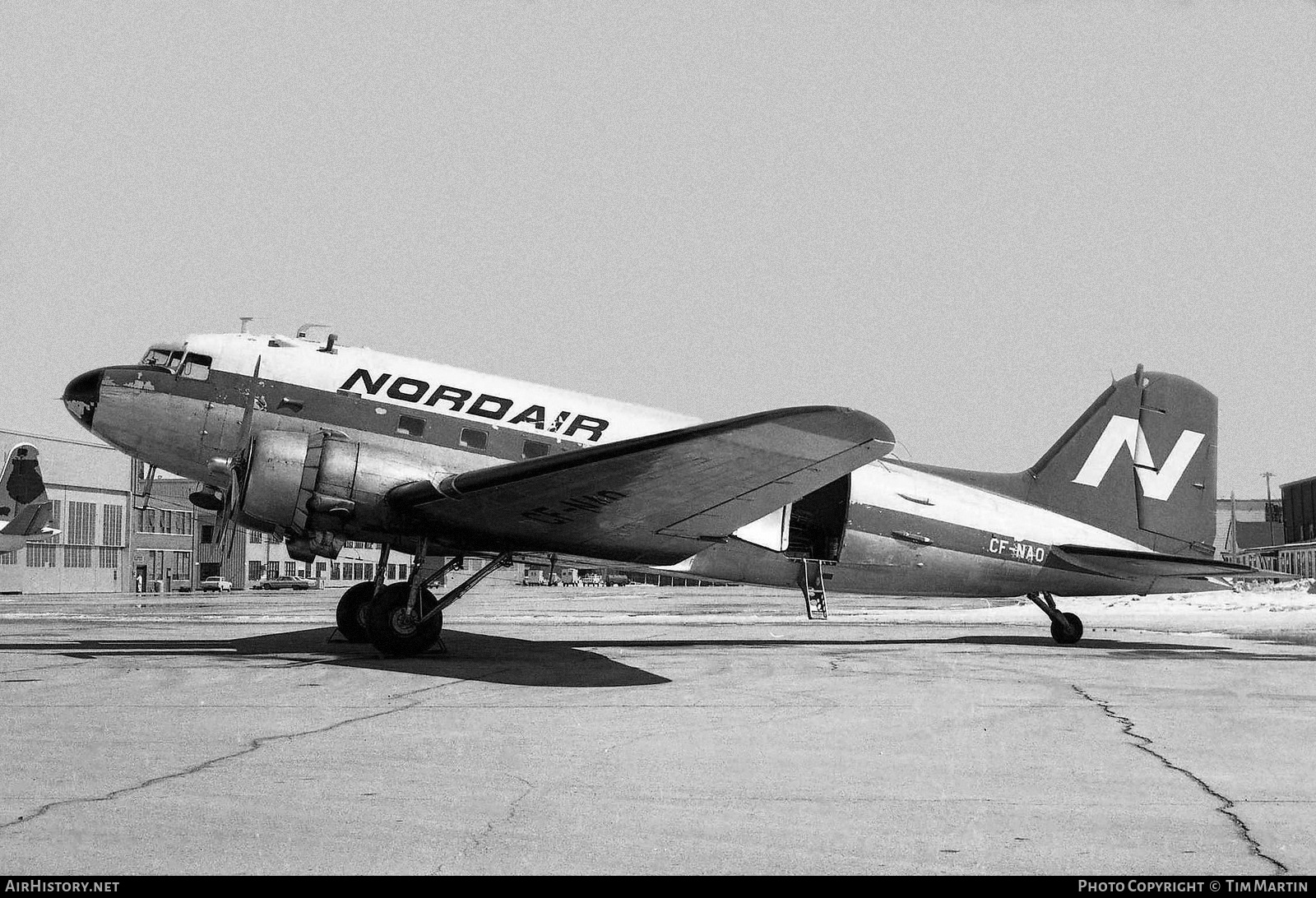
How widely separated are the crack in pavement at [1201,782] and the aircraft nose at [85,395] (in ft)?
47.8

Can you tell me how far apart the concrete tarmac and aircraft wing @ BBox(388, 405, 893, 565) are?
5.79ft

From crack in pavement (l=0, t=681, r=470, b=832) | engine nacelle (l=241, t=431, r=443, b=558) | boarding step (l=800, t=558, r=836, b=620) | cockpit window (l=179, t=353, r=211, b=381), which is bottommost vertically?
crack in pavement (l=0, t=681, r=470, b=832)

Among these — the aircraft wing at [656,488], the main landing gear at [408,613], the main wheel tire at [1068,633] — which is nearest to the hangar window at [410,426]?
the aircraft wing at [656,488]

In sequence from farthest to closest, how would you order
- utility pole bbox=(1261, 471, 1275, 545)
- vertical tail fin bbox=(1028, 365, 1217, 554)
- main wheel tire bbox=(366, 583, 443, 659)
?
1. utility pole bbox=(1261, 471, 1275, 545)
2. vertical tail fin bbox=(1028, 365, 1217, 554)
3. main wheel tire bbox=(366, 583, 443, 659)

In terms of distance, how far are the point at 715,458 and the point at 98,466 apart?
3002 inches

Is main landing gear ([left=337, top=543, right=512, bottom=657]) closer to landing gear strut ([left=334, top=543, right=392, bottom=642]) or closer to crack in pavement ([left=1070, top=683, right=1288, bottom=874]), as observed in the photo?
landing gear strut ([left=334, top=543, right=392, bottom=642])

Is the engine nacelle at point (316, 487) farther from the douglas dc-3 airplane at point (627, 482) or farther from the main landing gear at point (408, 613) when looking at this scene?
the main landing gear at point (408, 613)

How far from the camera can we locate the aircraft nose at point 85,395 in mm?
16875

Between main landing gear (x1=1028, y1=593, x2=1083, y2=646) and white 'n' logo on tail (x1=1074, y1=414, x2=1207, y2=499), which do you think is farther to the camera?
white 'n' logo on tail (x1=1074, y1=414, x2=1207, y2=499)

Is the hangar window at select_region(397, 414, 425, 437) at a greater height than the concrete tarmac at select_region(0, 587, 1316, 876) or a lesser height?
greater

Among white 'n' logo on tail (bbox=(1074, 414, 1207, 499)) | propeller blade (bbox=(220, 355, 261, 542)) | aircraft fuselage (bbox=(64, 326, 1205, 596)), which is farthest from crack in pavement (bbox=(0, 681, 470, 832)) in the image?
white 'n' logo on tail (bbox=(1074, 414, 1207, 499))

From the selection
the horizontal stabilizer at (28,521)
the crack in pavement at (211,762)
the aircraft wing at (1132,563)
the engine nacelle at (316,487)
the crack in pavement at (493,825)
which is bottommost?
the horizontal stabilizer at (28,521)

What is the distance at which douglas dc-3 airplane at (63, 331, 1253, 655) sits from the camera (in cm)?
1339
